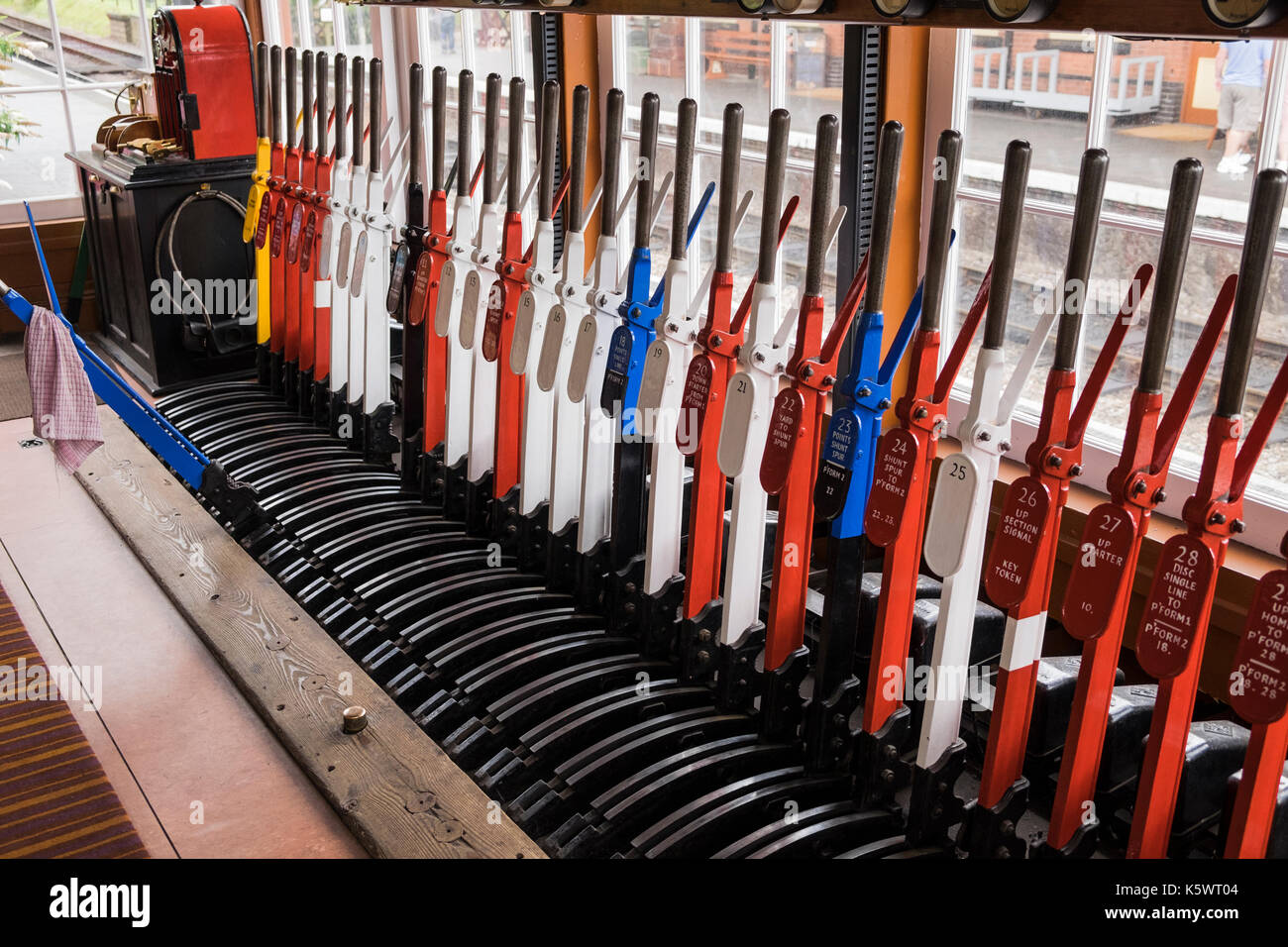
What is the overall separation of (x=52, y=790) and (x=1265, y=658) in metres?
2.48

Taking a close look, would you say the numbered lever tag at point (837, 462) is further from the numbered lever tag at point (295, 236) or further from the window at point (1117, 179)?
the numbered lever tag at point (295, 236)

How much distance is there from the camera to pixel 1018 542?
216 centimetres

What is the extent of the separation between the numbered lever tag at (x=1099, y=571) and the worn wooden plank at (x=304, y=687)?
1110 mm

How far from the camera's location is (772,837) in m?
2.51

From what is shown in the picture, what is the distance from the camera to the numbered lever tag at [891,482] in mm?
2324

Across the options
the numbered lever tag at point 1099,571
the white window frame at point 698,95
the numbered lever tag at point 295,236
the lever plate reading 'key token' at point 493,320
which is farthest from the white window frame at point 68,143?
the numbered lever tag at point 1099,571

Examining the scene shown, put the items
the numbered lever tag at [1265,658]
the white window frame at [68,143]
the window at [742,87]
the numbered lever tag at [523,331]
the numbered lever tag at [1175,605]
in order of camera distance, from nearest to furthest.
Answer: the numbered lever tag at [1265,658]
the numbered lever tag at [1175,605]
the numbered lever tag at [523,331]
the window at [742,87]
the white window frame at [68,143]

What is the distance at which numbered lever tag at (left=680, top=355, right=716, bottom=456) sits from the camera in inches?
110

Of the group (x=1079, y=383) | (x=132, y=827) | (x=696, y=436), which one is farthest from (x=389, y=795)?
(x=1079, y=383)

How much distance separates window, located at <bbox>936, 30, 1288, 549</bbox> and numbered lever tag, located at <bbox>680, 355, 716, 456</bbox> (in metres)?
0.78

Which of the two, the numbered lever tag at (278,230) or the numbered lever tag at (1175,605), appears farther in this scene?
the numbered lever tag at (278,230)

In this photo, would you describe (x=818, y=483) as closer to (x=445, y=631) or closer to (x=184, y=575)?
(x=445, y=631)

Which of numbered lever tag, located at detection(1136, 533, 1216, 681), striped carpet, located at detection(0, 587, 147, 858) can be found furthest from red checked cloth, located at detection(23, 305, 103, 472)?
numbered lever tag, located at detection(1136, 533, 1216, 681)

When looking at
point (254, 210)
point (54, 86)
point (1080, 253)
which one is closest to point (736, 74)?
point (254, 210)
